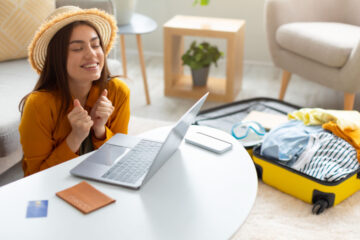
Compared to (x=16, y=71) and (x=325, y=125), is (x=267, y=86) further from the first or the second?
(x=16, y=71)

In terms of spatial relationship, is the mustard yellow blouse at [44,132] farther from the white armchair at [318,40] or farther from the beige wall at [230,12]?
the beige wall at [230,12]

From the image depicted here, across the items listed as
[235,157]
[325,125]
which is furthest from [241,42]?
[235,157]

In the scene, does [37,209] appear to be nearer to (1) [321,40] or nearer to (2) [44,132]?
(2) [44,132]

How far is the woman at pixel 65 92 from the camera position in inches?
57.4

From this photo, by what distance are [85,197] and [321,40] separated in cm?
178

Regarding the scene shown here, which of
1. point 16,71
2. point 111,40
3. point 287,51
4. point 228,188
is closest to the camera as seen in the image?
point 228,188

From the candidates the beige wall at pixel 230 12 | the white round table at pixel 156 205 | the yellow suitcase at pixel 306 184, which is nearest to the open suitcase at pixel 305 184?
the yellow suitcase at pixel 306 184

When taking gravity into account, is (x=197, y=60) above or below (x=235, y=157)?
below

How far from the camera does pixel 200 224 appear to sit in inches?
42.2

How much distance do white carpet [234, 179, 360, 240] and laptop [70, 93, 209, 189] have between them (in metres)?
0.51

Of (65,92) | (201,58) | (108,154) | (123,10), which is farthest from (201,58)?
(108,154)

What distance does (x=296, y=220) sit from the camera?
1.81 meters

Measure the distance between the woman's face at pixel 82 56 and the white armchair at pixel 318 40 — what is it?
4.72 feet

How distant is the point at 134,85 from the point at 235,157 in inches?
74.6
